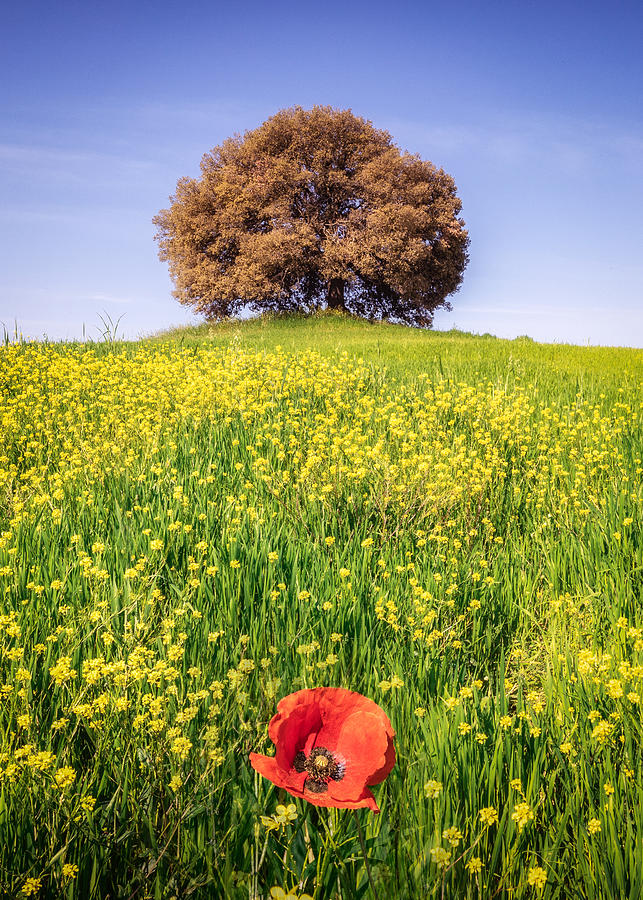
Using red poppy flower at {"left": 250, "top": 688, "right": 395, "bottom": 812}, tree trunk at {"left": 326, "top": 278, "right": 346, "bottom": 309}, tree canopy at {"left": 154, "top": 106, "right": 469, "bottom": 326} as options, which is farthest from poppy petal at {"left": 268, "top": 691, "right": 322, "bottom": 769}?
tree trunk at {"left": 326, "top": 278, "right": 346, "bottom": 309}

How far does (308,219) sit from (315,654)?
26.3m

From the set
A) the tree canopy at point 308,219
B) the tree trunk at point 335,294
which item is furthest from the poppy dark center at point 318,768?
the tree trunk at point 335,294

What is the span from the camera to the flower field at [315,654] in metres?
1.50

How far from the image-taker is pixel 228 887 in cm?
138

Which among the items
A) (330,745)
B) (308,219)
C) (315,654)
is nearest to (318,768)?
(330,745)

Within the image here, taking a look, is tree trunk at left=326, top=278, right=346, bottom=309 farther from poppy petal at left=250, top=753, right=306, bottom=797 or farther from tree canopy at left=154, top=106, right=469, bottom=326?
poppy petal at left=250, top=753, right=306, bottom=797

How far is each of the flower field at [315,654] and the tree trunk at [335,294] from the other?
23.0 meters

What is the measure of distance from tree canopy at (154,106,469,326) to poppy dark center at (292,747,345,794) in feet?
80.5

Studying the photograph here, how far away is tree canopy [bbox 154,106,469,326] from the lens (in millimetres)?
24891

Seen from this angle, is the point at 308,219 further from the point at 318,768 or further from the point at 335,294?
the point at 318,768

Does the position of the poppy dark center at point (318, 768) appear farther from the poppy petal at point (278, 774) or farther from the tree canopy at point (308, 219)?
the tree canopy at point (308, 219)

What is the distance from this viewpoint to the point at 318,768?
3.82 feet

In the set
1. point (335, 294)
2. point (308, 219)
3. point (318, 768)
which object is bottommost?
point (318, 768)

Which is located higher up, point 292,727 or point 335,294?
point 335,294
